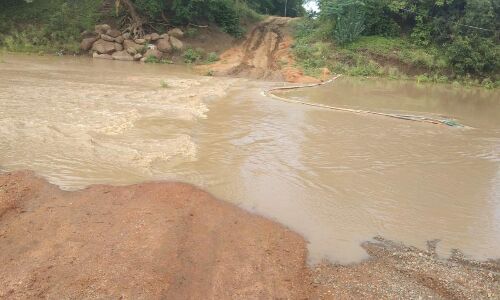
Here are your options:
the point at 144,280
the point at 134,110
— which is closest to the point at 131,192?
the point at 144,280

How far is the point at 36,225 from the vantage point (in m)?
4.77

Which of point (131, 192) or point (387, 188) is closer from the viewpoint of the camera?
point (131, 192)

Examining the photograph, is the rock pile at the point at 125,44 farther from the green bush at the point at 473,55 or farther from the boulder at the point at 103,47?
the green bush at the point at 473,55

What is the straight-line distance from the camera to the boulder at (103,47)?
1998cm

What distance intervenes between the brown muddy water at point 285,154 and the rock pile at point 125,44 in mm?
6727

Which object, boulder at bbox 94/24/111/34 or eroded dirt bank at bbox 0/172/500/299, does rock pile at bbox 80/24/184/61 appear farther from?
eroded dirt bank at bbox 0/172/500/299

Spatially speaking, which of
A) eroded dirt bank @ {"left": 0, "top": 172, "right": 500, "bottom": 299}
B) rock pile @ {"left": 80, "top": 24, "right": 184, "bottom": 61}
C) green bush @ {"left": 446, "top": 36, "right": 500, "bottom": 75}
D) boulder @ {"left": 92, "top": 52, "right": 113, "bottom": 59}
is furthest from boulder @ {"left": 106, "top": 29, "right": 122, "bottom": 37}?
eroded dirt bank @ {"left": 0, "top": 172, "right": 500, "bottom": 299}

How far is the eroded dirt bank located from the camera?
3.92 meters

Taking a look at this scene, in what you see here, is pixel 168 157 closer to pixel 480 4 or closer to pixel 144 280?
pixel 144 280

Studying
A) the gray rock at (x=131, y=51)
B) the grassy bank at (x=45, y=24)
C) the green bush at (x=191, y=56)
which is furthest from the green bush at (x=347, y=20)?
the grassy bank at (x=45, y=24)

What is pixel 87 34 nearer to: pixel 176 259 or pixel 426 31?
pixel 426 31

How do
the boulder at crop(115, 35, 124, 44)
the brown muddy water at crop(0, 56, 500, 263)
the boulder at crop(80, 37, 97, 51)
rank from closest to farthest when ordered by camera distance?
the brown muddy water at crop(0, 56, 500, 263), the boulder at crop(80, 37, 97, 51), the boulder at crop(115, 35, 124, 44)

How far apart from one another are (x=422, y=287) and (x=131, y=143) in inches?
211

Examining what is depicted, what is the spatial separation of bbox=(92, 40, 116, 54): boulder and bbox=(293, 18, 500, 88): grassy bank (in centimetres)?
865
